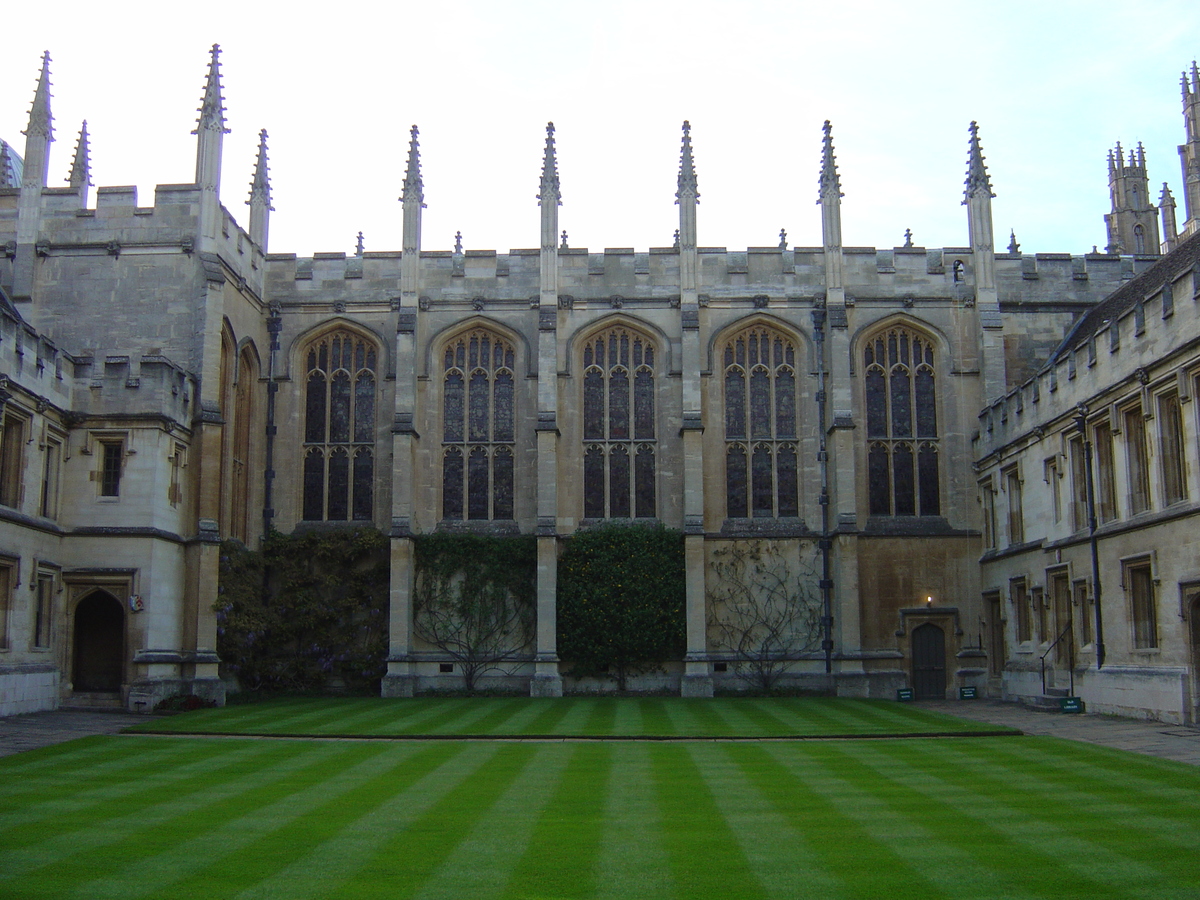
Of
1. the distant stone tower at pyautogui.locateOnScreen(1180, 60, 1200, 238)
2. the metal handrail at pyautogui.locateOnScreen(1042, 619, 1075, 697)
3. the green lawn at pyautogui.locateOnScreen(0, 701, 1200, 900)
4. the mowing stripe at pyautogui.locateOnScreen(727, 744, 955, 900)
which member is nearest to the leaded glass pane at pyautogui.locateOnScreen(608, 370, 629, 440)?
Result: the metal handrail at pyautogui.locateOnScreen(1042, 619, 1075, 697)

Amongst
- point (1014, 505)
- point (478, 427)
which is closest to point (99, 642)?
point (478, 427)

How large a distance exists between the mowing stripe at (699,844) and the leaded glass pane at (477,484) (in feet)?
48.8

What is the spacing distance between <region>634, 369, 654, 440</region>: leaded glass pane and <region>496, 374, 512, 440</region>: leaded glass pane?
9.64 ft

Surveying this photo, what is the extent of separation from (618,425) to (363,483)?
6057 mm

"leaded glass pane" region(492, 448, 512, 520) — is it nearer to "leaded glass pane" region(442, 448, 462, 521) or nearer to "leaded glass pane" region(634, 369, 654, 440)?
"leaded glass pane" region(442, 448, 462, 521)

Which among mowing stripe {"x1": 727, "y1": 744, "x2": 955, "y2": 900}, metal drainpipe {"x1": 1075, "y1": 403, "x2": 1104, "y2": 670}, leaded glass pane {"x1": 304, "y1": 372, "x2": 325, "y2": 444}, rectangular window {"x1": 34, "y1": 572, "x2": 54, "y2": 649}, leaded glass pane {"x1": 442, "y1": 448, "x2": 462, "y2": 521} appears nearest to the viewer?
mowing stripe {"x1": 727, "y1": 744, "x2": 955, "y2": 900}

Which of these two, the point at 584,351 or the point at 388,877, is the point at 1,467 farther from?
the point at 388,877

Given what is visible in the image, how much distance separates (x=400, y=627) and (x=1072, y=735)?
46.4 ft

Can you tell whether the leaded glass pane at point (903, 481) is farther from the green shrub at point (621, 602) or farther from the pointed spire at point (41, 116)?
the pointed spire at point (41, 116)

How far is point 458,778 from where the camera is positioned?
11.9 metres

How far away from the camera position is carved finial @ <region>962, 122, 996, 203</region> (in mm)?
27000

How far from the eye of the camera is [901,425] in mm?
26797

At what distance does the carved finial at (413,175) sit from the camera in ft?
88.5

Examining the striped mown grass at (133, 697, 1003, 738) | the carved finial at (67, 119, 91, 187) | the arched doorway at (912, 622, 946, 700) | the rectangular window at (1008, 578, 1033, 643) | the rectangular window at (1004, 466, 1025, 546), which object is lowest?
the striped mown grass at (133, 697, 1003, 738)
